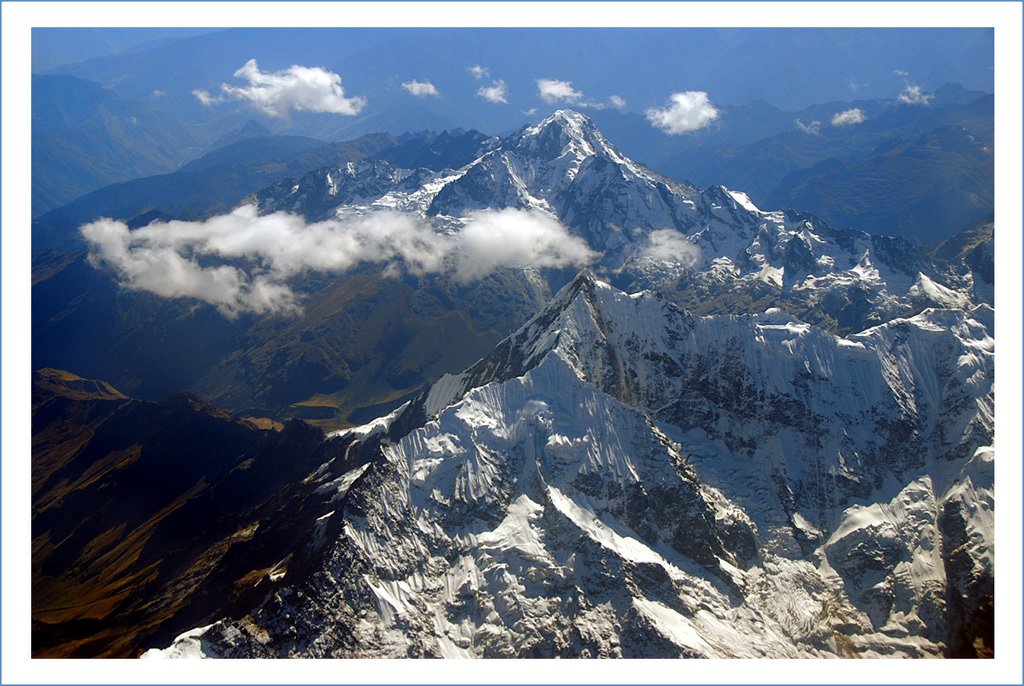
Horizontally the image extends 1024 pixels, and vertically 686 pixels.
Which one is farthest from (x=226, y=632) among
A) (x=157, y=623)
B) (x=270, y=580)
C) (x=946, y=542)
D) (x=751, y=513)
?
(x=946, y=542)

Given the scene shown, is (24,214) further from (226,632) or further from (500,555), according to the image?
(500,555)

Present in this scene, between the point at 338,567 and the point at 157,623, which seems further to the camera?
the point at 157,623

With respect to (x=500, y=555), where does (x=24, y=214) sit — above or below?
above

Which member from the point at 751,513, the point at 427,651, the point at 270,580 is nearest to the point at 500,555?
the point at 427,651

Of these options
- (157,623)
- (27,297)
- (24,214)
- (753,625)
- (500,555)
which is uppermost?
(24,214)

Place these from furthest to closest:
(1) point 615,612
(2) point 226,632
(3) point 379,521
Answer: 1. (3) point 379,521
2. (1) point 615,612
3. (2) point 226,632

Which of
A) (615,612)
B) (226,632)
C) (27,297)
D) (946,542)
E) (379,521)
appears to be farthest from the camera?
(946,542)

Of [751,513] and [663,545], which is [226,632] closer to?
[663,545]
